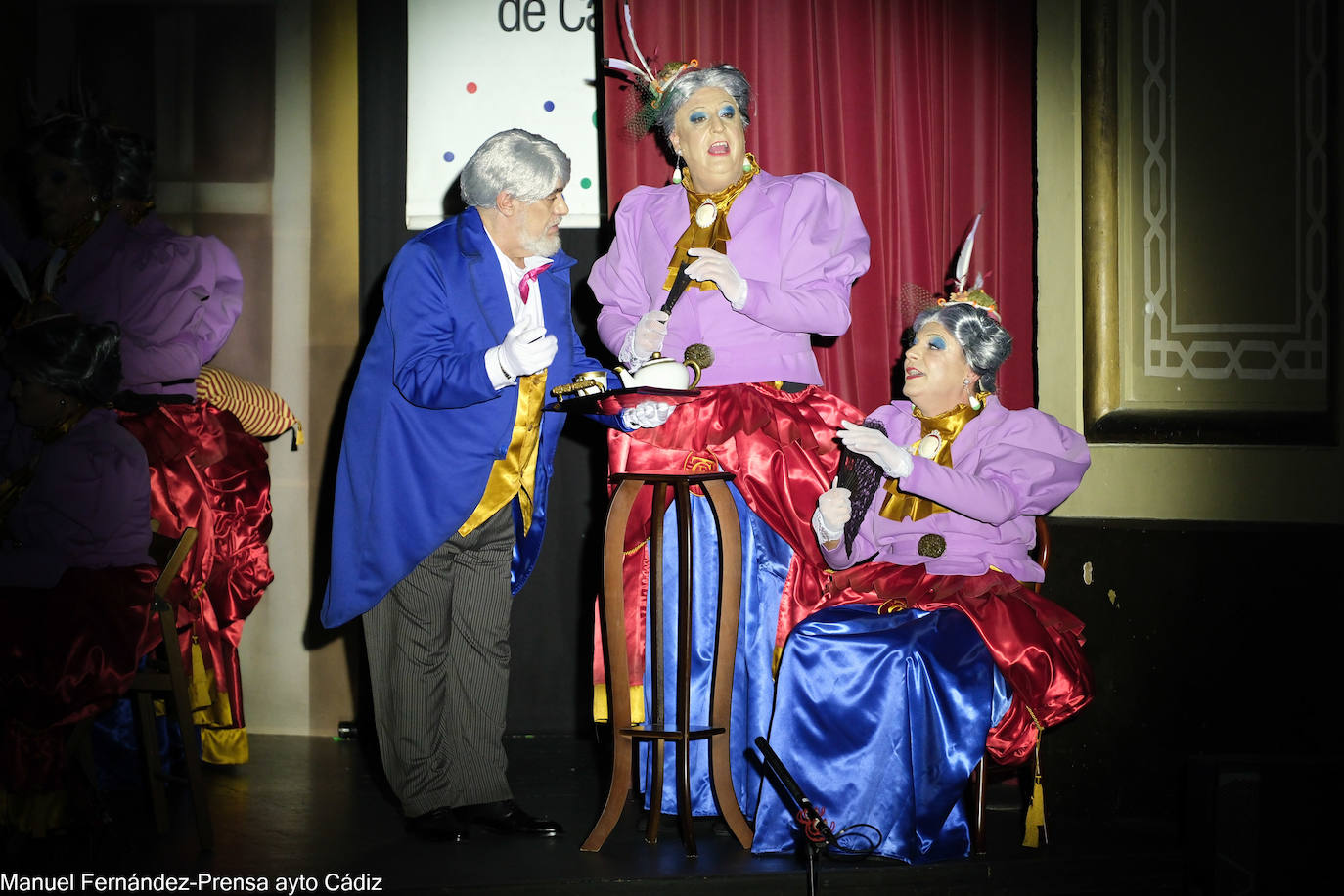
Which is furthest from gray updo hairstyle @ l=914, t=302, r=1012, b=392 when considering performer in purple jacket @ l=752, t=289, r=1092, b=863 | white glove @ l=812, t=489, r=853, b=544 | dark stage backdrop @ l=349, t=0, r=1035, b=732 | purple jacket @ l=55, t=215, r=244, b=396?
purple jacket @ l=55, t=215, r=244, b=396

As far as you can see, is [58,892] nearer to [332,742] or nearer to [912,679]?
[332,742]

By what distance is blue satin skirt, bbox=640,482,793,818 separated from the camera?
3.22 m

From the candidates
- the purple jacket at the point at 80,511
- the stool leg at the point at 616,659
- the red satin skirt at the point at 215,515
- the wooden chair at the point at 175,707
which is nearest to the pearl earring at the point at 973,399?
the stool leg at the point at 616,659

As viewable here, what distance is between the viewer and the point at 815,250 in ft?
10.4

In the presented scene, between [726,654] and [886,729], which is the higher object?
[726,654]

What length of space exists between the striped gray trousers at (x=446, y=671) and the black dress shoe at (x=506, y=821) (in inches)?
1.0

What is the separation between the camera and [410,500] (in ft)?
9.88

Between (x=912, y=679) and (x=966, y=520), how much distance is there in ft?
1.39

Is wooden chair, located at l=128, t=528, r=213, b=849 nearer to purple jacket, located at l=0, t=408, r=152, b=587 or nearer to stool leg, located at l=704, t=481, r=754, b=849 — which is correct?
purple jacket, located at l=0, t=408, r=152, b=587

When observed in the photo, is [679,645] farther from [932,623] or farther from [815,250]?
[815,250]

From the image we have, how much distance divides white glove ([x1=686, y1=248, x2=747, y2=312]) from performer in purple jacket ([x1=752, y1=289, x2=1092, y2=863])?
419mm

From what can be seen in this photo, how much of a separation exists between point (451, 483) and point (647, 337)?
579 millimetres

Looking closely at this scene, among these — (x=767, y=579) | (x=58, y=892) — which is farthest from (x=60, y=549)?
(x=767, y=579)

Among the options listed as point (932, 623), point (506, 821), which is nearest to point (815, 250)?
point (932, 623)
